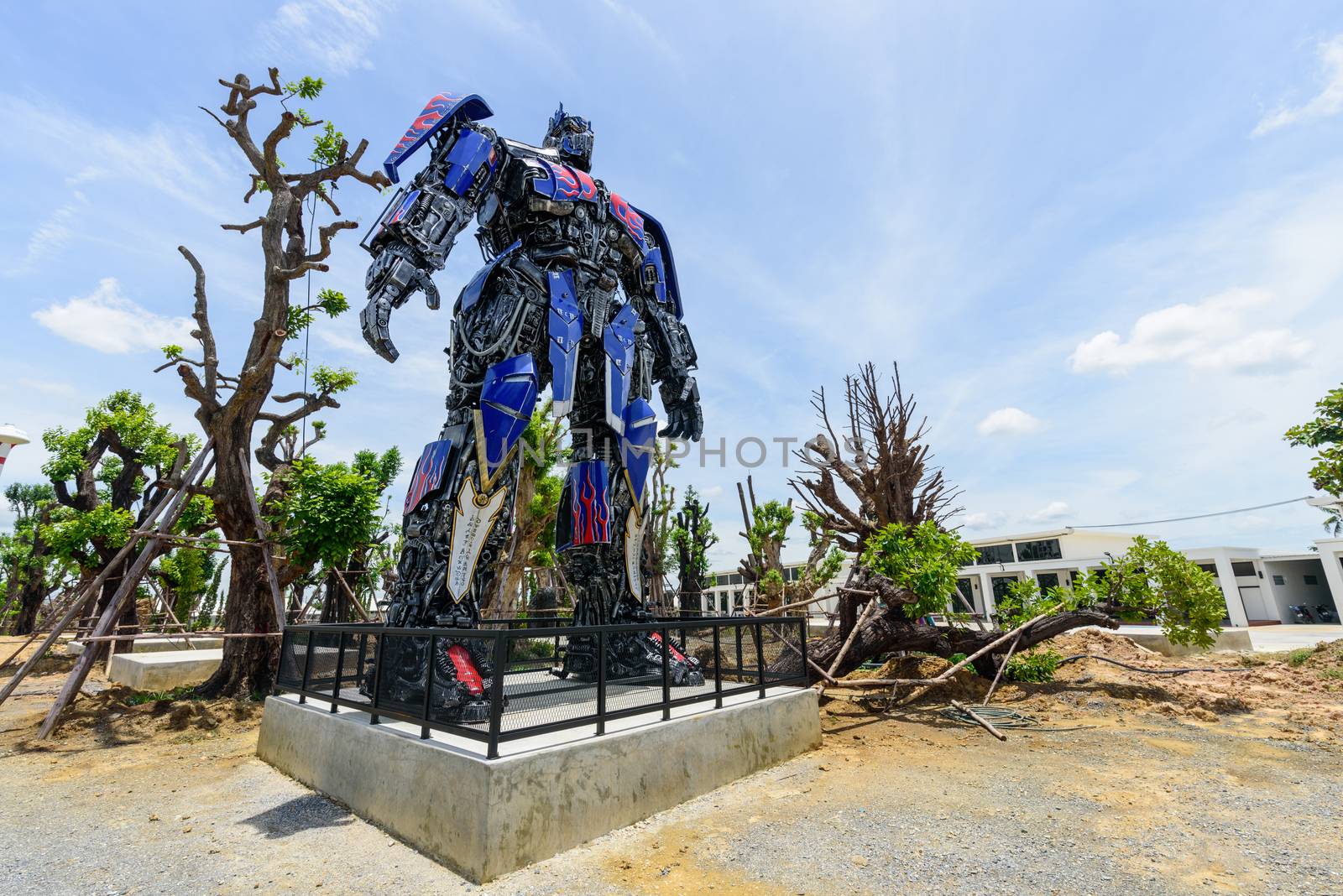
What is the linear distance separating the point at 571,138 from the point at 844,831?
18.0ft

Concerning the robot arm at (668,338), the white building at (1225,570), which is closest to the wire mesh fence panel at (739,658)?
the robot arm at (668,338)

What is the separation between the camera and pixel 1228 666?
8.19 metres

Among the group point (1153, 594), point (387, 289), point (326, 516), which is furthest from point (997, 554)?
point (387, 289)

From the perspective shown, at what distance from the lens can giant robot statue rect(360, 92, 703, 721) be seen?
4.17 metres

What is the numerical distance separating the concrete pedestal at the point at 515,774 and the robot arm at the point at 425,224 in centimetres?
253

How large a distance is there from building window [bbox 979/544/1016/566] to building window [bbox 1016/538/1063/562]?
42 centimetres

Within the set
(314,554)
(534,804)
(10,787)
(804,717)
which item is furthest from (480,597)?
(314,554)

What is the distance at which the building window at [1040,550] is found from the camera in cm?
2853

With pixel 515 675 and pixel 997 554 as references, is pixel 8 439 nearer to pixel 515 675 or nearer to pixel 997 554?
pixel 515 675

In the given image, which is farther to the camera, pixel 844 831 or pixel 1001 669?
pixel 1001 669

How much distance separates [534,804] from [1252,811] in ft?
12.0

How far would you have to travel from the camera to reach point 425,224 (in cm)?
438

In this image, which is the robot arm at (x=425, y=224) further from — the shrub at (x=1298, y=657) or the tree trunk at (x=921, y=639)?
the shrub at (x=1298, y=657)

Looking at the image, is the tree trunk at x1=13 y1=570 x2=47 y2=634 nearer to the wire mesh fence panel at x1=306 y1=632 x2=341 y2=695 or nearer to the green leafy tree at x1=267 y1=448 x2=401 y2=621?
the green leafy tree at x1=267 y1=448 x2=401 y2=621
